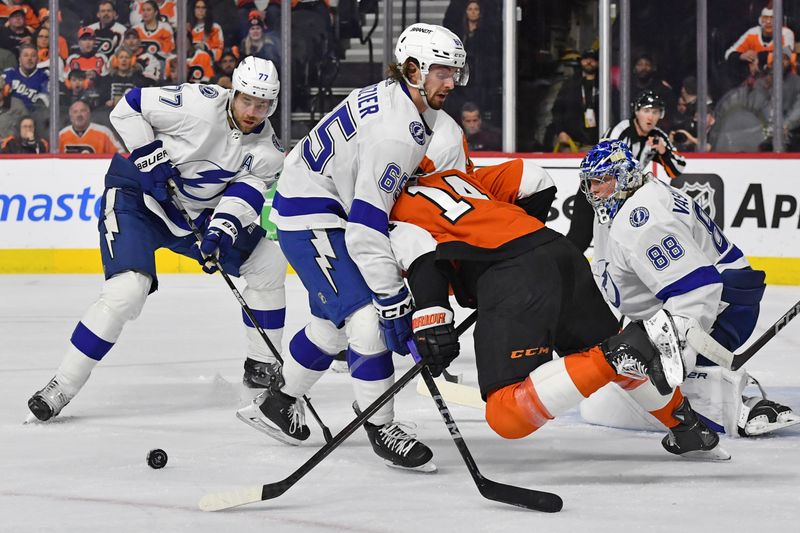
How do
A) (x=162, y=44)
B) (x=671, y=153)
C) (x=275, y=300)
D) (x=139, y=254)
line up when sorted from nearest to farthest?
(x=139, y=254) < (x=275, y=300) < (x=671, y=153) < (x=162, y=44)

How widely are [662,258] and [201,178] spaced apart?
1641 mm

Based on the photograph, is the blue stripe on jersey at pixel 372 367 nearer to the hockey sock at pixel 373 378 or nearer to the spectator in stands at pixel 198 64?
the hockey sock at pixel 373 378

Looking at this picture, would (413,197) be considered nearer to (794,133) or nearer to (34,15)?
(794,133)

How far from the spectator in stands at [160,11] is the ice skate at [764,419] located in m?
5.84

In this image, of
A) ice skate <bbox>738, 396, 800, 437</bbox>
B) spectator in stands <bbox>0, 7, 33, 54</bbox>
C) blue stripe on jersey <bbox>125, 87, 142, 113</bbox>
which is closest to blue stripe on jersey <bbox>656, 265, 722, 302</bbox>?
ice skate <bbox>738, 396, 800, 437</bbox>

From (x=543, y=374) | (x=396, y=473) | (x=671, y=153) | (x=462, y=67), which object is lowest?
(x=396, y=473)

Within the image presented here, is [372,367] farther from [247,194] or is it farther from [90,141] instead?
[90,141]

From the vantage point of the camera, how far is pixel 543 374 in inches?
103

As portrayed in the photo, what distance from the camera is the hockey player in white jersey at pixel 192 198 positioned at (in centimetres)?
359

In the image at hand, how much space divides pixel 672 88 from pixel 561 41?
29.8 inches

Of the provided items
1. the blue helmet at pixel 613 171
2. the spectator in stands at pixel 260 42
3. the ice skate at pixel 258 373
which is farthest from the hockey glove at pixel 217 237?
the spectator in stands at pixel 260 42

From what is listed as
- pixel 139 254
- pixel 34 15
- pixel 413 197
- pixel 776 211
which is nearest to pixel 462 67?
pixel 413 197

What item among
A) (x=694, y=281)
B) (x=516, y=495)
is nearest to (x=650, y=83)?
(x=694, y=281)

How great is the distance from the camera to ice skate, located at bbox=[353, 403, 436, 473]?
281 centimetres
